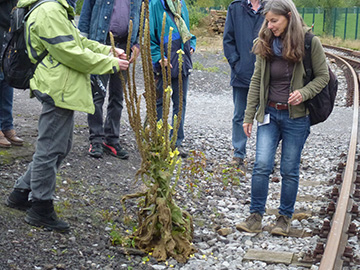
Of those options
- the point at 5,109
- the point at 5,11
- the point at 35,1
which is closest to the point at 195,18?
the point at 5,109

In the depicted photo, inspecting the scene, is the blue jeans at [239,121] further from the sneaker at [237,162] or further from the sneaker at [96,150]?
the sneaker at [96,150]

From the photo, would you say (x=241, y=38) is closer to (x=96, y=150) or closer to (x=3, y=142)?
Answer: (x=96, y=150)

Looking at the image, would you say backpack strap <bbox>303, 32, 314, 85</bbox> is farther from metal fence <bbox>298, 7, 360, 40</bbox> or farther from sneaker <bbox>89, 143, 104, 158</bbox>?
metal fence <bbox>298, 7, 360, 40</bbox>

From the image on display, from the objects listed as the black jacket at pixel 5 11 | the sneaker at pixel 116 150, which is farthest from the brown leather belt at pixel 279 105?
the black jacket at pixel 5 11

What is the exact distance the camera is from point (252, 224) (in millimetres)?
5195

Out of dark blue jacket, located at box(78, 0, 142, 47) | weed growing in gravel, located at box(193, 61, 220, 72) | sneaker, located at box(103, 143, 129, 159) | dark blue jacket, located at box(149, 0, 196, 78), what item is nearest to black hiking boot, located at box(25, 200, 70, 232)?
sneaker, located at box(103, 143, 129, 159)

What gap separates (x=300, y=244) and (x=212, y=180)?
7.19 feet

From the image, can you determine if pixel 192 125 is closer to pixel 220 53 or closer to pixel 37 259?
pixel 37 259

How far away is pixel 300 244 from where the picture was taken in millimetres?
4902

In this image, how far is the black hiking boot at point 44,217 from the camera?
4539 millimetres

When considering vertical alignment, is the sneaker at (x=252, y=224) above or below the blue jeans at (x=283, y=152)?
below

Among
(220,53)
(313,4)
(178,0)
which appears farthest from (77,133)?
(313,4)

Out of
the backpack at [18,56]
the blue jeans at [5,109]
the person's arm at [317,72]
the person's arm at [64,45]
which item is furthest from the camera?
the blue jeans at [5,109]

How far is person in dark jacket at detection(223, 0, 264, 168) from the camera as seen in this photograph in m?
7.08
